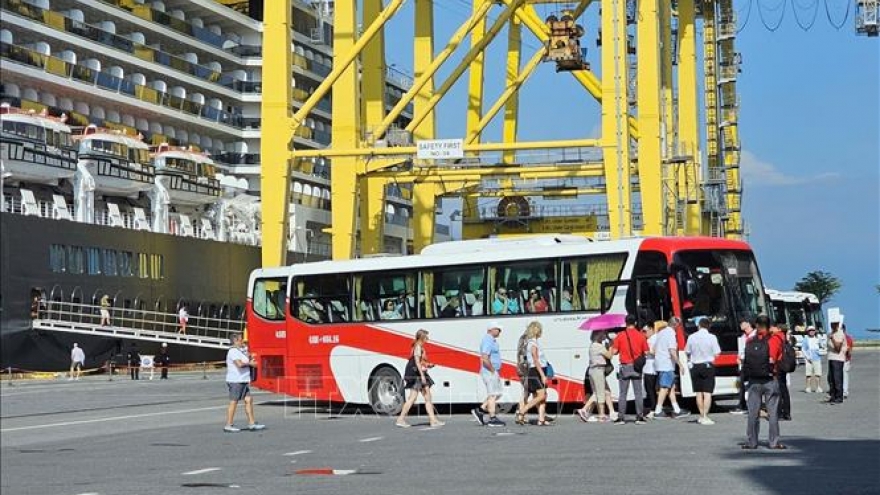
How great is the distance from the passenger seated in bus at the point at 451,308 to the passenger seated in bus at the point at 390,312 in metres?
0.83

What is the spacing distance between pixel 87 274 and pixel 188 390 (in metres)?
12.4

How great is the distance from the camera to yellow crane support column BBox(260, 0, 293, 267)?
39188 mm

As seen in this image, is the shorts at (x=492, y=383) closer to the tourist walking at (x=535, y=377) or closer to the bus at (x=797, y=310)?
the tourist walking at (x=535, y=377)

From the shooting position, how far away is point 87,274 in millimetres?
45562

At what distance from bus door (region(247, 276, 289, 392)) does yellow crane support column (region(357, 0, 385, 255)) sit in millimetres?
17379

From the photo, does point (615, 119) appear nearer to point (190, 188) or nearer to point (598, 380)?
point (190, 188)

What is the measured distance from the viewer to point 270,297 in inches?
1075

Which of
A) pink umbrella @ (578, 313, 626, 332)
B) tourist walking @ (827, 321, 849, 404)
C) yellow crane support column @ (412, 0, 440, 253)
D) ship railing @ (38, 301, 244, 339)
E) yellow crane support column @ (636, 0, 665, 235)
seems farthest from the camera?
yellow crane support column @ (412, 0, 440, 253)

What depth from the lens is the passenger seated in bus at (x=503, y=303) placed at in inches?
952

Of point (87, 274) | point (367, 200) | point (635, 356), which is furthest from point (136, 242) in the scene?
point (635, 356)

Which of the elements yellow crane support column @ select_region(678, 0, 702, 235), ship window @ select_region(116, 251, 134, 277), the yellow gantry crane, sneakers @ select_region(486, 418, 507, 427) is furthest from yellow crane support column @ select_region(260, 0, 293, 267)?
yellow crane support column @ select_region(678, 0, 702, 235)

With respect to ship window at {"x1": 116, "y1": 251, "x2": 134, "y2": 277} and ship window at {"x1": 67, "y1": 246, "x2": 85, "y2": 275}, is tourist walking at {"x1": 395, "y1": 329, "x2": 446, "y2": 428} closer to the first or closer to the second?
ship window at {"x1": 67, "y1": 246, "x2": 85, "y2": 275}

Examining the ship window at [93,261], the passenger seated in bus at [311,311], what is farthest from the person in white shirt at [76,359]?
the passenger seated in bus at [311,311]

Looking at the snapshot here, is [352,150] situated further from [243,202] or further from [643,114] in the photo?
[243,202]
